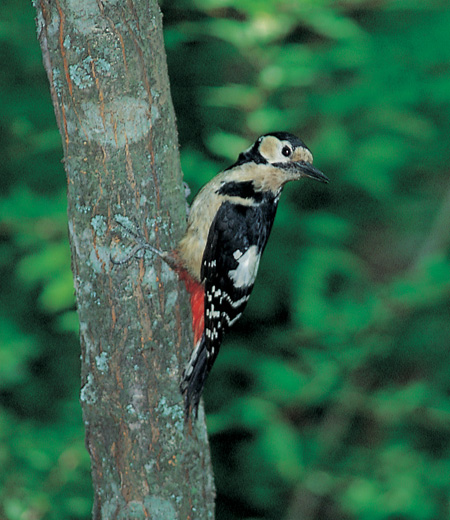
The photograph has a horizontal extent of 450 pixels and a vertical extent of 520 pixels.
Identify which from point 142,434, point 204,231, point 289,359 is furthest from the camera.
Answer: point 289,359

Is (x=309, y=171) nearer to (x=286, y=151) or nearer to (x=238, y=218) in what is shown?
(x=286, y=151)

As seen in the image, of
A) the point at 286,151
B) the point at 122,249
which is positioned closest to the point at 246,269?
the point at 286,151

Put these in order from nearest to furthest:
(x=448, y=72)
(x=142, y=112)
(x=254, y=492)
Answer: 1. (x=142, y=112)
2. (x=448, y=72)
3. (x=254, y=492)

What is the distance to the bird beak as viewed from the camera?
2.50 m

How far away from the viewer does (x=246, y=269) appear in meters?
2.66

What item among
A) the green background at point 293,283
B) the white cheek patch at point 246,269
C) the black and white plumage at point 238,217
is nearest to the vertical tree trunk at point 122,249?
the black and white plumage at point 238,217

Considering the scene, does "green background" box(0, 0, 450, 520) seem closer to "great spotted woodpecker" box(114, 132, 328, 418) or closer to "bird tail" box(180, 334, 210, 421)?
"great spotted woodpecker" box(114, 132, 328, 418)

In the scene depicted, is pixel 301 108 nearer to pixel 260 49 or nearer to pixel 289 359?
pixel 260 49

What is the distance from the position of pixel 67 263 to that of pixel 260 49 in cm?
126

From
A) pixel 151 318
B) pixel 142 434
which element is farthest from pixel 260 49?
pixel 142 434

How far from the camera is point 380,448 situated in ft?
13.0

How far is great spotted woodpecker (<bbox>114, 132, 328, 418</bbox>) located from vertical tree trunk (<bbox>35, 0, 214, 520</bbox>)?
0.39 metres

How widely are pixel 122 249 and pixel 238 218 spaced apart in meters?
0.79

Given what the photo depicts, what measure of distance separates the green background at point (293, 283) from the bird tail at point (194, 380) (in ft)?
2.81
